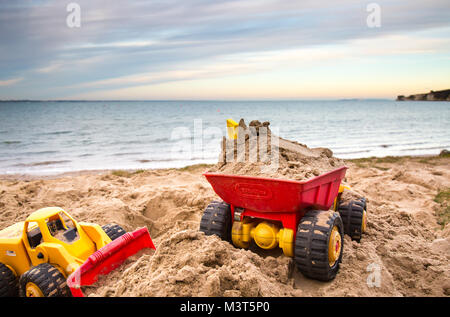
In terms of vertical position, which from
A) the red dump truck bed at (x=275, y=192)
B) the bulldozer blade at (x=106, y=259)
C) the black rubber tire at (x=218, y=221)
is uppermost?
the red dump truck bed at (x=275, y=192)

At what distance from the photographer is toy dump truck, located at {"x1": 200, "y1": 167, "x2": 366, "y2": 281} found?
2699 millimetres

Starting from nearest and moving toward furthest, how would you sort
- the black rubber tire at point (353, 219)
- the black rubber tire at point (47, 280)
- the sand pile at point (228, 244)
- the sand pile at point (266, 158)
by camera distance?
the sand pile at point (228, 244)
the black rubber tire at point (47, 280)
the sand pile at point (266, 158)
the black rubber tire at point (353, 219)

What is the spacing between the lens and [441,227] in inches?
180

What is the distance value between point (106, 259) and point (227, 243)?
47.5 inches

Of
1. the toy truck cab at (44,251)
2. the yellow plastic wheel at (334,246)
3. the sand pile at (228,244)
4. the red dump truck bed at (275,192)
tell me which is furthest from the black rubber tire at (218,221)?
the yellow plastic wheel at (334,246)

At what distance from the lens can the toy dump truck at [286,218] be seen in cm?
270

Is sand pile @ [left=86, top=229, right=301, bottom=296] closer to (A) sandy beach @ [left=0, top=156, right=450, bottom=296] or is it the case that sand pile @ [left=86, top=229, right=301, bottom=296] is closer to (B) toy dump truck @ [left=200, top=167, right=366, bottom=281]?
(A) sandy beach @ [left=0, top=156, right=450, bottom=296]

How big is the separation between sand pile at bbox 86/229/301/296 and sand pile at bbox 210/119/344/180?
2.60ft

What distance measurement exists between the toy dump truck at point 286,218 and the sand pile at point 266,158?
0.14 m

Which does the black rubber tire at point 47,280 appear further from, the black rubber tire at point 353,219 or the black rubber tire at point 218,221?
the black rubber tire at point 353,219

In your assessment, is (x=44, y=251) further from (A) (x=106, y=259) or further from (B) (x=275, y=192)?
(B) (x=275, y=192)

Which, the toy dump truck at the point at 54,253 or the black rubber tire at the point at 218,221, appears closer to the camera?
the toy dump truck at the point at 54,253

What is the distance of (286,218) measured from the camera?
301 centimetres
